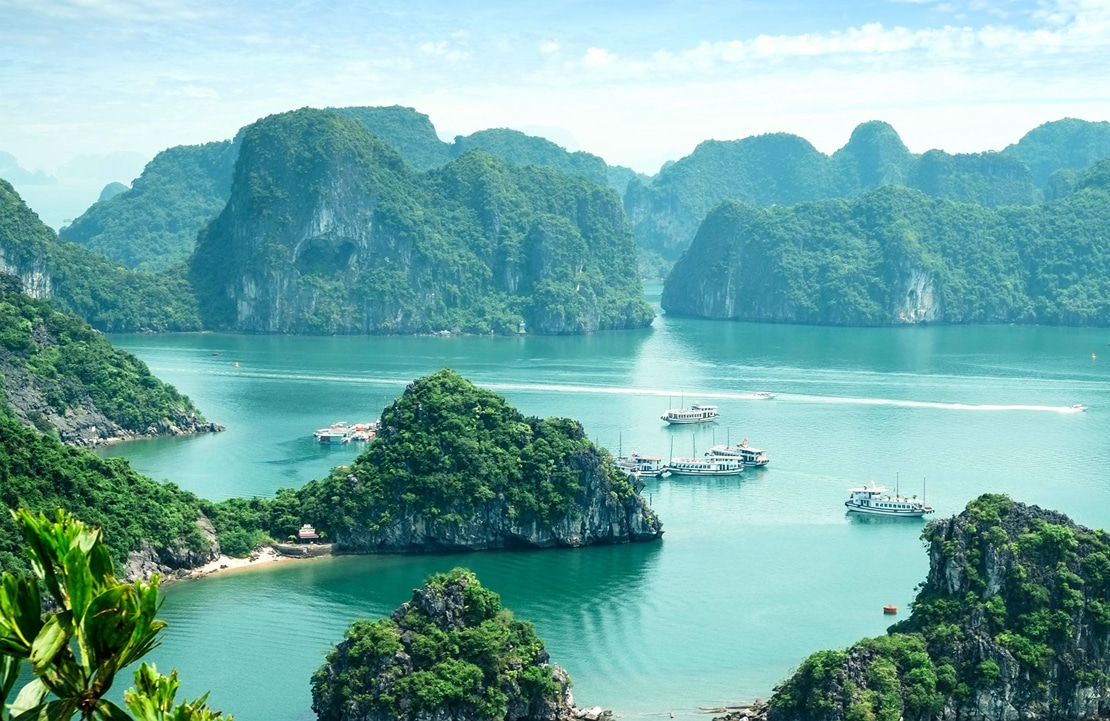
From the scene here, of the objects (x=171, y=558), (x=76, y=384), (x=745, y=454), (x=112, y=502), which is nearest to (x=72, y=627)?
(x=171, y=558)

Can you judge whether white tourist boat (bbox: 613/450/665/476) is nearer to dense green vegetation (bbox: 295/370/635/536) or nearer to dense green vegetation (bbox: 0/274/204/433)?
dense green vegetation (bbox: 295/370/635/536)

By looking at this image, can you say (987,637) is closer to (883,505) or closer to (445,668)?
(445,668)

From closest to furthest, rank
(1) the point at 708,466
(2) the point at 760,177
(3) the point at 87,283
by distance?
(1) the point at 708,466 < (3) the point at 87,283 < (2) the point at 760,177

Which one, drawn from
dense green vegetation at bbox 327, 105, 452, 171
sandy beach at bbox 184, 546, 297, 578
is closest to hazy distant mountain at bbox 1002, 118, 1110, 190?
dense green vegetation at bbox 327, 105, 452, 171

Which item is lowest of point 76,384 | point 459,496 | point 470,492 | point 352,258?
point 459,496

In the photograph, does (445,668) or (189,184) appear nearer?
(445,668)

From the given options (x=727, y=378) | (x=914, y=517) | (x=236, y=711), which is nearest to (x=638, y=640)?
(x=236, y=711)

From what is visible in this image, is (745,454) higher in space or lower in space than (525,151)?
lower
